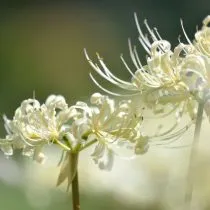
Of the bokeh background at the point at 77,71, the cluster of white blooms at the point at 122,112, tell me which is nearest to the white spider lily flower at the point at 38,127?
the cluster of white blooms at the point at 122,112

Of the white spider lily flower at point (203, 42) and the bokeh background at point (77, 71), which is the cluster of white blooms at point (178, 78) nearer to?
the white spider lily flower at point (203, 42)

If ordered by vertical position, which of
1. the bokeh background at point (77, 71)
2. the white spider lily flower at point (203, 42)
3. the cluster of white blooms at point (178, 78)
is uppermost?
the white spider lily flower at point (203, 42)

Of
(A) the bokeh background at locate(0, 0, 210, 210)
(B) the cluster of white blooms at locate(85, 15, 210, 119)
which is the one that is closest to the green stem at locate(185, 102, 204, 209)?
(B) the cluster of white blooms at locate(85, 15, 210, 119)

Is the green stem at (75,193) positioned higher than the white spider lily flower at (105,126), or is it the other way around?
the white spider lily flower at (105,126)

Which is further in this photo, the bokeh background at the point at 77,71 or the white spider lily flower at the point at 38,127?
the bokeh background at the point at 77,71

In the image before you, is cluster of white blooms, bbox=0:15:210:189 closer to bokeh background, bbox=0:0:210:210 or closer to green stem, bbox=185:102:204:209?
green stem, bbox=185:102:204:209

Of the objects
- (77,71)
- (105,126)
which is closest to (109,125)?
(105,126)
